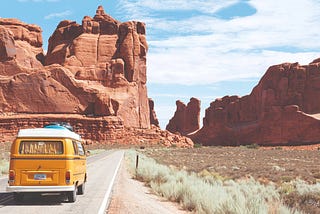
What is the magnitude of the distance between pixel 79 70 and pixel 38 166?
103 meters

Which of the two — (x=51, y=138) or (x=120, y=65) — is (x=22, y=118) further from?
(x=51, y=138)

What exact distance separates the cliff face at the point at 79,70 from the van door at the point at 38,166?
90.5 meters

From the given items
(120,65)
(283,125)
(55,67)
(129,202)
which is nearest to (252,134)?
(283,125)

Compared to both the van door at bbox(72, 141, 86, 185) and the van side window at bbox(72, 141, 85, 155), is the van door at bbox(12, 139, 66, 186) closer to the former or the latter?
the van door at bbox(72, 141, 86, 185)

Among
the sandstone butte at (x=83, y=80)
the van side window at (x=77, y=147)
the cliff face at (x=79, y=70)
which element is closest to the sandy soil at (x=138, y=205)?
the van side window at (x=77, y=147)

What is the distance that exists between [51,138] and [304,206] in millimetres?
7429

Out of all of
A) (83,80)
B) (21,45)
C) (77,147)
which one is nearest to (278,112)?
(83,80)

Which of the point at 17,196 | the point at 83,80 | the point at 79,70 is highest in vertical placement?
the point at 79,70

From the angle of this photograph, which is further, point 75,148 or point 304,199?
point 75,148

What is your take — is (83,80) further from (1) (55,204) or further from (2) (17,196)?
(1) (55,204)

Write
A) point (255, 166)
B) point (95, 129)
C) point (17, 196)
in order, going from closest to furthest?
point (17, 196)
point (255, 166)
point (95, 129)

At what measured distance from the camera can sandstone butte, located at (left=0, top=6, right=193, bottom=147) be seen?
100812 millimetres

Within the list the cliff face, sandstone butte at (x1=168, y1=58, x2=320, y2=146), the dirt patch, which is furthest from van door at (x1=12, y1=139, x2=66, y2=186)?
sandstone butte at (x1=168, y1=58, x2=320, y2=146)

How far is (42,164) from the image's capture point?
13195 millimetres
